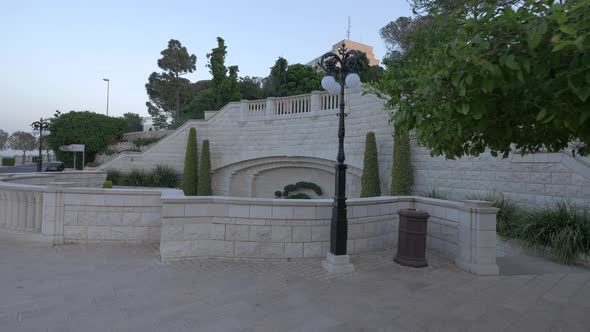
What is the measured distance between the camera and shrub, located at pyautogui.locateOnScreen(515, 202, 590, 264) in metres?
7.01

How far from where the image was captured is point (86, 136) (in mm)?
31188

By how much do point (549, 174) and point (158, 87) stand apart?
50747 millimetres

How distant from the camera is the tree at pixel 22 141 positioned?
2758 inches

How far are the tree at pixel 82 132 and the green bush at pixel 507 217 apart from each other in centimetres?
3346

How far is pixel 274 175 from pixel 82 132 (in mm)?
21801

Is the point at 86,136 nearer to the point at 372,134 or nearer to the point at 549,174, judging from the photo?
the point at 372,134

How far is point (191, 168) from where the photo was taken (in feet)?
72.4

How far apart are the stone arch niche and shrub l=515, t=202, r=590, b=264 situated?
875 centimetres

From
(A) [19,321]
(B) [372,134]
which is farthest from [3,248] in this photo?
(B) [372,134]

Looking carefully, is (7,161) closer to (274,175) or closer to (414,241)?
(274,175)

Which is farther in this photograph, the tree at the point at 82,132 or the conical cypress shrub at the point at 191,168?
the tree at the point at 82,132

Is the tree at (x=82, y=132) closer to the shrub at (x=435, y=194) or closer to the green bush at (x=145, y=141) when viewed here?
the green bush at (x=145, y=141)

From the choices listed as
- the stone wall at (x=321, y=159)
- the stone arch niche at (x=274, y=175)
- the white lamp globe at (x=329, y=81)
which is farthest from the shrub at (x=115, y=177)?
the white lamp globe at (x=329, y=81)

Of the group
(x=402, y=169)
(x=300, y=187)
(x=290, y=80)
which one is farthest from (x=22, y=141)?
(x=402, y=169)
